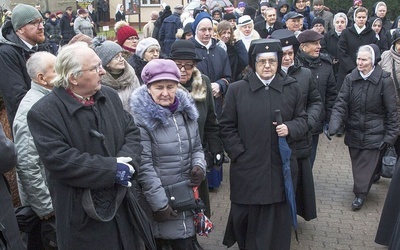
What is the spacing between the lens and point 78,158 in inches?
113

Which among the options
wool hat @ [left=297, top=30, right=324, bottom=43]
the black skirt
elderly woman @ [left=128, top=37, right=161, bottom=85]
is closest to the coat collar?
the black skirt

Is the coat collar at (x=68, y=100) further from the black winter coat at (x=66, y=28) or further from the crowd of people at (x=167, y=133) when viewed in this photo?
the black winter coat at (x=66, y=28)

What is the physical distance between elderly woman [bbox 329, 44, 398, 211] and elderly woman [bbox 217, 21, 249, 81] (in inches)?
83.8

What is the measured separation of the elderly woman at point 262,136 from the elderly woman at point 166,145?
545 millimetres

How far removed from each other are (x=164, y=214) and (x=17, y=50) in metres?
2.28

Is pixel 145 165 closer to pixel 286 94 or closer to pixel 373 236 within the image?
pixel 286 94

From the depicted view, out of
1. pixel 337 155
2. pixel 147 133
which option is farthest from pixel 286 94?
pixel 337 155

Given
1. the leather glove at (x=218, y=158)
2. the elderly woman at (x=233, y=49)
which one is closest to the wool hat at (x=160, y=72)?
the leather glove at (x=218, y=158)

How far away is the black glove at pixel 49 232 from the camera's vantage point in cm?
370

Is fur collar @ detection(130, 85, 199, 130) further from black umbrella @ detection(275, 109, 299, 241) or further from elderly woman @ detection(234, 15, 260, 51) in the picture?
elderly woman @ detection(234, 15, 260, 51)

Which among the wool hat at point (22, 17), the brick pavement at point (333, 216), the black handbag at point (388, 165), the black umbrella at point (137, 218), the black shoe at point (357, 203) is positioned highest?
the wool hat at point (22, 17)

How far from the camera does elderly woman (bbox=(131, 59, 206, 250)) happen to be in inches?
145

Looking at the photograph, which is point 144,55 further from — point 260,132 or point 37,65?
point 260,132

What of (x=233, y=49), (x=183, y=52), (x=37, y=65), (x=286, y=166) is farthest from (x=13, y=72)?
(x=233, y=49)
